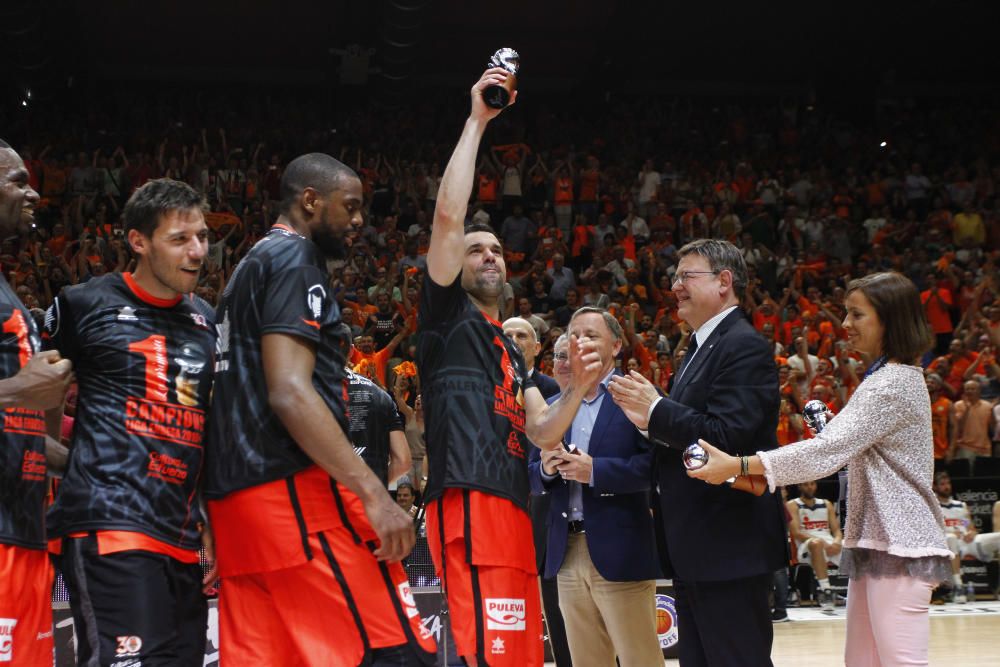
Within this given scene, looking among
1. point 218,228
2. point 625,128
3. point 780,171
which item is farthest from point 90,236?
point 780,171

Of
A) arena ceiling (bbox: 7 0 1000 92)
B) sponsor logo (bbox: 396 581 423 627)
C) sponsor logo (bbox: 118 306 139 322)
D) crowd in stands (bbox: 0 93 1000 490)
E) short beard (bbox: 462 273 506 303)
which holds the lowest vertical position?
sponsor logo (bbox: 396 581 423 627)

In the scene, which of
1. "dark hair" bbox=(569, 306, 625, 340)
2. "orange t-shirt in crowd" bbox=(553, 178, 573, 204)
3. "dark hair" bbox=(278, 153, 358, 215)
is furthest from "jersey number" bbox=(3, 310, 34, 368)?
"orange t-shirt in crowd" bbox=(553, 178, 573, 204)

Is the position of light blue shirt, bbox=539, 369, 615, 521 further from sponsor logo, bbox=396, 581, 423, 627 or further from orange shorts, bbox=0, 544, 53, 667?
orange shorts, bbox=0, 544, 53, 667

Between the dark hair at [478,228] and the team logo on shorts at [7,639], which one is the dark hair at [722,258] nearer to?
the dark hair at [478,228]

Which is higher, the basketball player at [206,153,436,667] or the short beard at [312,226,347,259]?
the short beard at [312,226,347,259]

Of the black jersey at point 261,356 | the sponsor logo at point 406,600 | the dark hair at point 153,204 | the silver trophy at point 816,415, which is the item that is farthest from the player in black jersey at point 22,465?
the silver trophy at point 816,415

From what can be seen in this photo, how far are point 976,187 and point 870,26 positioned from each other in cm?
435

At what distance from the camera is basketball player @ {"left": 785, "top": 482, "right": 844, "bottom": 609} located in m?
9.88

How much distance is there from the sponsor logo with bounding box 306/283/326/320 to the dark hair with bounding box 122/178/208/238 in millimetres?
653

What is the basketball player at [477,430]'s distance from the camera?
3.14 meters

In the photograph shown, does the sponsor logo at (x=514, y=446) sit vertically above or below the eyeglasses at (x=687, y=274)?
below

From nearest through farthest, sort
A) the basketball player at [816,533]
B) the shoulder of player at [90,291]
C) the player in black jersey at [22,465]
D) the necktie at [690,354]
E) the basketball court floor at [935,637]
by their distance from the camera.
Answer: the player in black jersey at [22,465] → the shoulder of player at [90,291] → the necktie at [690,354] → the basketball court floor at [935,637] → the basketball player at [816,533]

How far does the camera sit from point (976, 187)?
61.4ft

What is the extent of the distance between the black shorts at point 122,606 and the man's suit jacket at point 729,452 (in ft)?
5.84
